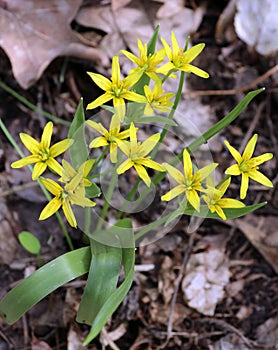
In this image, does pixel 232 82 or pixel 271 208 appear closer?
pixel 271 208

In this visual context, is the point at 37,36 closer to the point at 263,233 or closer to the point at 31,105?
the point at 31,105

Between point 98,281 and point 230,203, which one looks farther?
point 98,281

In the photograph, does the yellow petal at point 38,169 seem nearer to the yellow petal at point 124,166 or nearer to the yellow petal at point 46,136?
the yellow petal at point 46,136

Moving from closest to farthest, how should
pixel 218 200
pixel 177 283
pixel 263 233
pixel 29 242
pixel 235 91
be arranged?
pixel 218 200, pixel 29 242, pixel 177 283, pixel 263 233, pixel 235 91

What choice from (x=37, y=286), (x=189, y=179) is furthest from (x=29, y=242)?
(x=189, y=179)

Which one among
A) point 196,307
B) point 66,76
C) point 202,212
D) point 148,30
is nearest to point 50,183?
point 202,212

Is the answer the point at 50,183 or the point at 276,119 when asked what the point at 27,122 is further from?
the point at 276,119

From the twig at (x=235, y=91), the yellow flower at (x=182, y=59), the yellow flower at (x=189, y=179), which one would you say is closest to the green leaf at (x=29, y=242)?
the yellow flower at (x=189, y=179)
